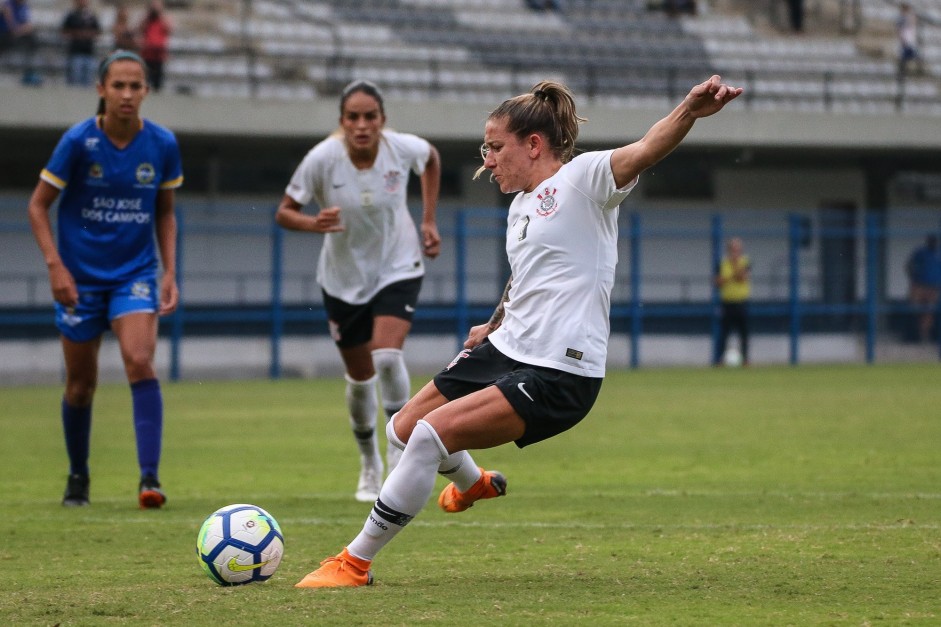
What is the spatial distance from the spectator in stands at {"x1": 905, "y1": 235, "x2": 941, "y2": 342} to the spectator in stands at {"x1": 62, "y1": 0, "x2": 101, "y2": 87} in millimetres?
15973

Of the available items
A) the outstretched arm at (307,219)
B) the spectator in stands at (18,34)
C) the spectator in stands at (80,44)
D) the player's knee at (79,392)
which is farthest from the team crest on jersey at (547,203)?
the spectator in stands at (18,34)

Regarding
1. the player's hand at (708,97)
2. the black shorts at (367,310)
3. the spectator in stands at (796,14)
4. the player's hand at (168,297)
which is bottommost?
the black shorts at (367,310)

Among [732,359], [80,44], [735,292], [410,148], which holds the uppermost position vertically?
[80,44]

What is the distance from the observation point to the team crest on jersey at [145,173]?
24.6 feet

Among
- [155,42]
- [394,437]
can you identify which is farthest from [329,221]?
[155,42]

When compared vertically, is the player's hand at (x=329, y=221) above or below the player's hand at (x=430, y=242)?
above

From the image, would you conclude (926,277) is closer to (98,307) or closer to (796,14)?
(796,14)

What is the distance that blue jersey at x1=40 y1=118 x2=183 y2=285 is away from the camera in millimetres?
7414

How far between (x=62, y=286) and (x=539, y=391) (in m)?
3.25

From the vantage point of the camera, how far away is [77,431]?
25.3ft

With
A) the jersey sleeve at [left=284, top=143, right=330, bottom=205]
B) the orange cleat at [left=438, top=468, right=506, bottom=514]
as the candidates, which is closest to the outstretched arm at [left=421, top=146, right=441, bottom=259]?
the jersey sleeve at [left=284, top=143, right=330, bottom=205]

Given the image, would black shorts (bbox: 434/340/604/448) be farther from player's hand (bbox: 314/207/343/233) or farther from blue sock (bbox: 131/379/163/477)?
blue sock (bbox: 131/379/163/477)

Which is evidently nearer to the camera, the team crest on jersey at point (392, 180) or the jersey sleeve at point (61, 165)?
the jersey sleeve at point (61, 165)

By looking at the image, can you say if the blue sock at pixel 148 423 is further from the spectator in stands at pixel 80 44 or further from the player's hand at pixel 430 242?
the spectator in stands at pixel 80 44
